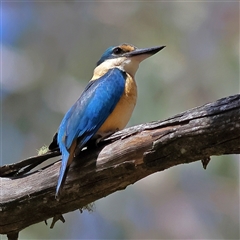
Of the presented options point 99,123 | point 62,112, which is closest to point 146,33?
point 62,112

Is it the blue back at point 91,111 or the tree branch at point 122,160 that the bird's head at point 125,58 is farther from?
the tree branch at point 122,160

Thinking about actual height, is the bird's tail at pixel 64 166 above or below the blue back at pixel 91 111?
below

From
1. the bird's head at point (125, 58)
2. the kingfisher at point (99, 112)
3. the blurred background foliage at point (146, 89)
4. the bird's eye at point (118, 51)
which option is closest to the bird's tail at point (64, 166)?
the kingfisher at point (99, 112)

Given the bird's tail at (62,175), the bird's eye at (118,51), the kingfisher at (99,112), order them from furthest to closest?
the bird's eye at (118,51), the kingfisher at (99,112), the bird's tail at (62,175)

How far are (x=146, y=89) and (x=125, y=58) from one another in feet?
6.17

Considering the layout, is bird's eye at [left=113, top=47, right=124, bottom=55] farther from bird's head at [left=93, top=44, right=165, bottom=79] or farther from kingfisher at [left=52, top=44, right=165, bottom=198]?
kingfisher at [left=52, top=44, right=165, bottom=198]

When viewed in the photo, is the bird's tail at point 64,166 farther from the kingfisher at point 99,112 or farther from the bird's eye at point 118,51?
the bird's eye at point 118,51

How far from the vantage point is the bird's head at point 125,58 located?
3.84 meters

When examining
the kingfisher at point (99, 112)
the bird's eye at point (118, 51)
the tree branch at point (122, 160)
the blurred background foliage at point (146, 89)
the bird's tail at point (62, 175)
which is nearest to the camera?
the tree branch at point (122, 160)

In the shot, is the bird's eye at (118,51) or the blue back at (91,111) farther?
the bird's eye at (118,51)

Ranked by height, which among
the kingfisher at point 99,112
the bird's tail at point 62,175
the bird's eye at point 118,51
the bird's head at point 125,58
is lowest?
the bird's tail at point 62,175

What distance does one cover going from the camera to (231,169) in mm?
5434

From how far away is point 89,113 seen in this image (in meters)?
3.15

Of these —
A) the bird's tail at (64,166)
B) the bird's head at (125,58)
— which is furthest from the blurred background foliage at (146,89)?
the bird's tail at (64,166)
